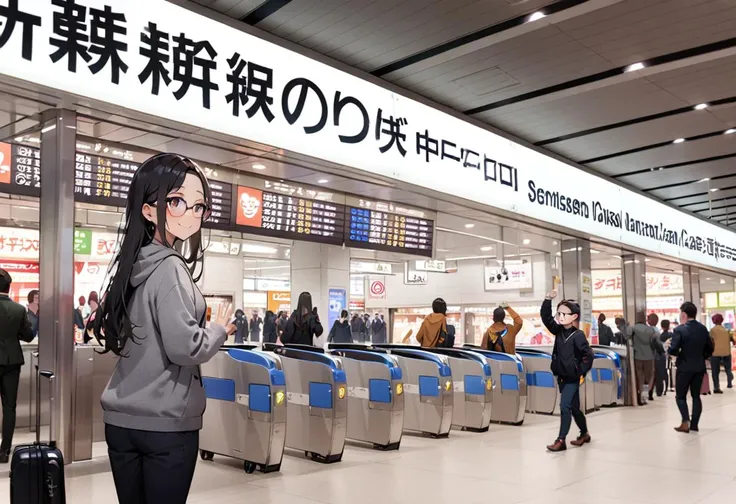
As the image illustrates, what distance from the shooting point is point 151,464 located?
2074 mm

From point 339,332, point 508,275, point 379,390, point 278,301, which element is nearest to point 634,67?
point 379,390

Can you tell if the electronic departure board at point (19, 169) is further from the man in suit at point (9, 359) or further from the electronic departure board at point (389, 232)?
the electronic departure board at point (389, 232)

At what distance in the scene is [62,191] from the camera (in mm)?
4824

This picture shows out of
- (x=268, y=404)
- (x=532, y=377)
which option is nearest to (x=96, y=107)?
(x=268, y=404)

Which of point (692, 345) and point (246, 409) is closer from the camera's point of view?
point (246, 409)

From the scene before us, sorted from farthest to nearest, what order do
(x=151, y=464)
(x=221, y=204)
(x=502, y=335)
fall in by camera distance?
(x=502, y=335), (x=221, y=204), (x=151, y=464)

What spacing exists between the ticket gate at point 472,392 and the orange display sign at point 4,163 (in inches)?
193

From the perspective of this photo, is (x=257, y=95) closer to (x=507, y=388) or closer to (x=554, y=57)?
(x=554, y=57)

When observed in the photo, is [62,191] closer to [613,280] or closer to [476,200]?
[476,200]

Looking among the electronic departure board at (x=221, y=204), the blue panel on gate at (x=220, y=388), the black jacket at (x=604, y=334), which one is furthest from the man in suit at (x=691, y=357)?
the black jacket at (x=604, y=334)

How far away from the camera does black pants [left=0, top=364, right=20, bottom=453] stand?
5.81 meters

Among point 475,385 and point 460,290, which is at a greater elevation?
point 460,290

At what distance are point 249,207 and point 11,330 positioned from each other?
2522mm

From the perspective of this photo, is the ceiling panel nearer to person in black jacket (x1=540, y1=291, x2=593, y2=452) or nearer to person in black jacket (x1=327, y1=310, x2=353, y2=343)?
person in black jacket (x1=540, y1=291, x2=593, y2=452)
